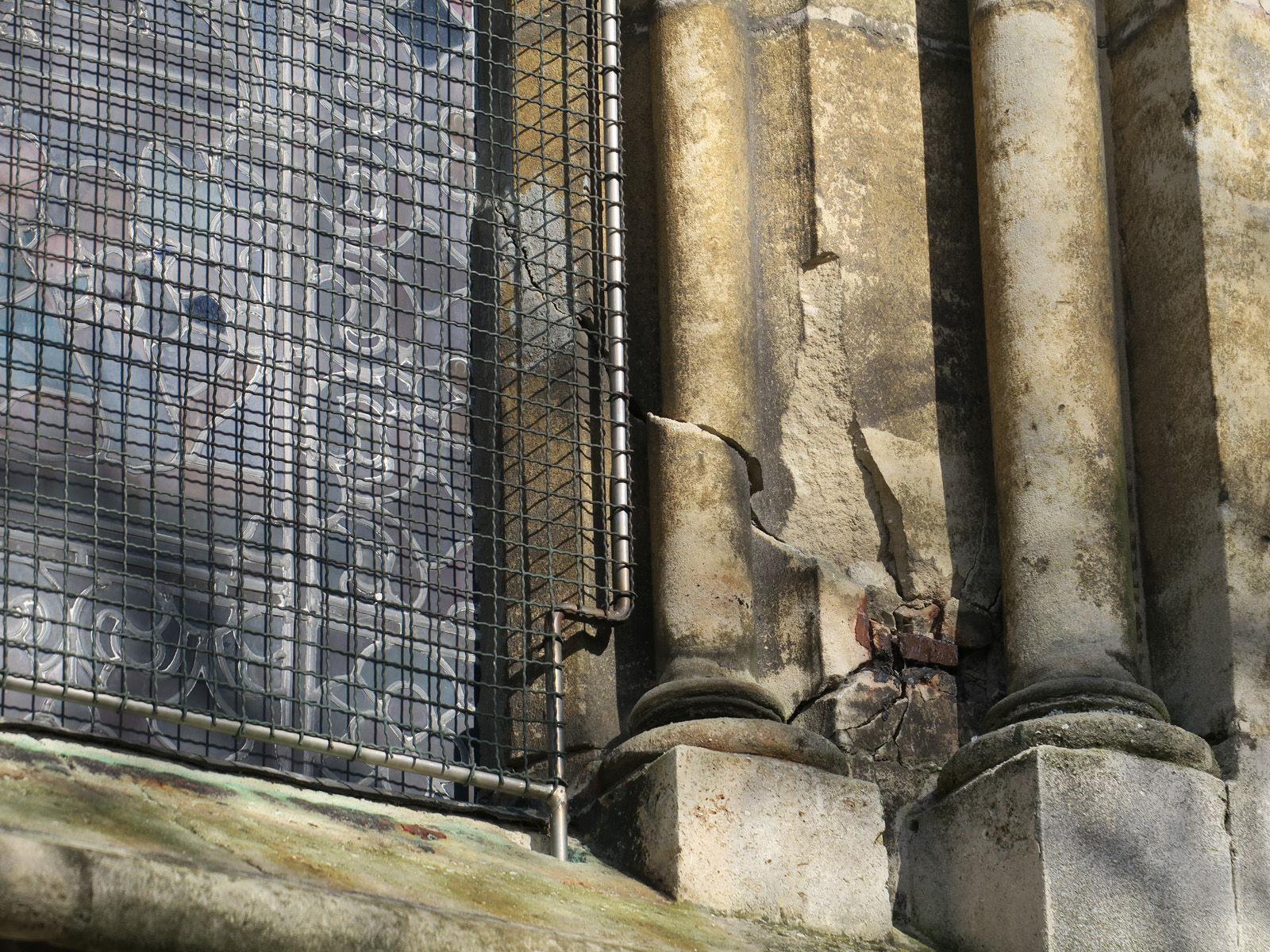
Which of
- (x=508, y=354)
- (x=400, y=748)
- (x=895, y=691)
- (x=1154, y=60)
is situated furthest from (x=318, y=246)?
(x=1154, y=60)

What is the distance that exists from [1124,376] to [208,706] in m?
2.33

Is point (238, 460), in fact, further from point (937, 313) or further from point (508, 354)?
point (937, 313)

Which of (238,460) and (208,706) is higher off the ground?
(238,460)

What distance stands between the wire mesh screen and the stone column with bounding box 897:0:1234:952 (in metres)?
0.95

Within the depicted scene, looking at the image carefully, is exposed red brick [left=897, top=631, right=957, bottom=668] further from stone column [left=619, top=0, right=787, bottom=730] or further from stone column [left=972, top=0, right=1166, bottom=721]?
stone column [left=619, top=0, right=787, bottom=730]

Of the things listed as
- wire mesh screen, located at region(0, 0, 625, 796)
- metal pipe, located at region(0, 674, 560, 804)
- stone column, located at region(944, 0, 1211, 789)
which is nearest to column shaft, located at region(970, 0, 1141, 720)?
stone column, located at region(944, 0, 1211, 789)

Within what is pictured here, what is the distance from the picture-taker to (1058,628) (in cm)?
480

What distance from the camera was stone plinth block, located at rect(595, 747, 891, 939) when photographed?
4.27 m

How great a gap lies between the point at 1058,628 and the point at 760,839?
94 cm

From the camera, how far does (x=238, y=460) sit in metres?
4.70

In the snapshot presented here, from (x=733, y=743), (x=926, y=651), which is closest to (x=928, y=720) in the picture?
(x=926, y=651)

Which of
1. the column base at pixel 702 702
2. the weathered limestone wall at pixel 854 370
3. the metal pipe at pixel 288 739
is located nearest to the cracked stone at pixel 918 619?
the weathered limestone wall at pixel 854 370

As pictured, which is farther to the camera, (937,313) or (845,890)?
(937,313)

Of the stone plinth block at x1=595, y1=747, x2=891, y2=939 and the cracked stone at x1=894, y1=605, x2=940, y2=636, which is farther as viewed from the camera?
the cracked stone at x1=894, y1=605, x2=940, y2=636
